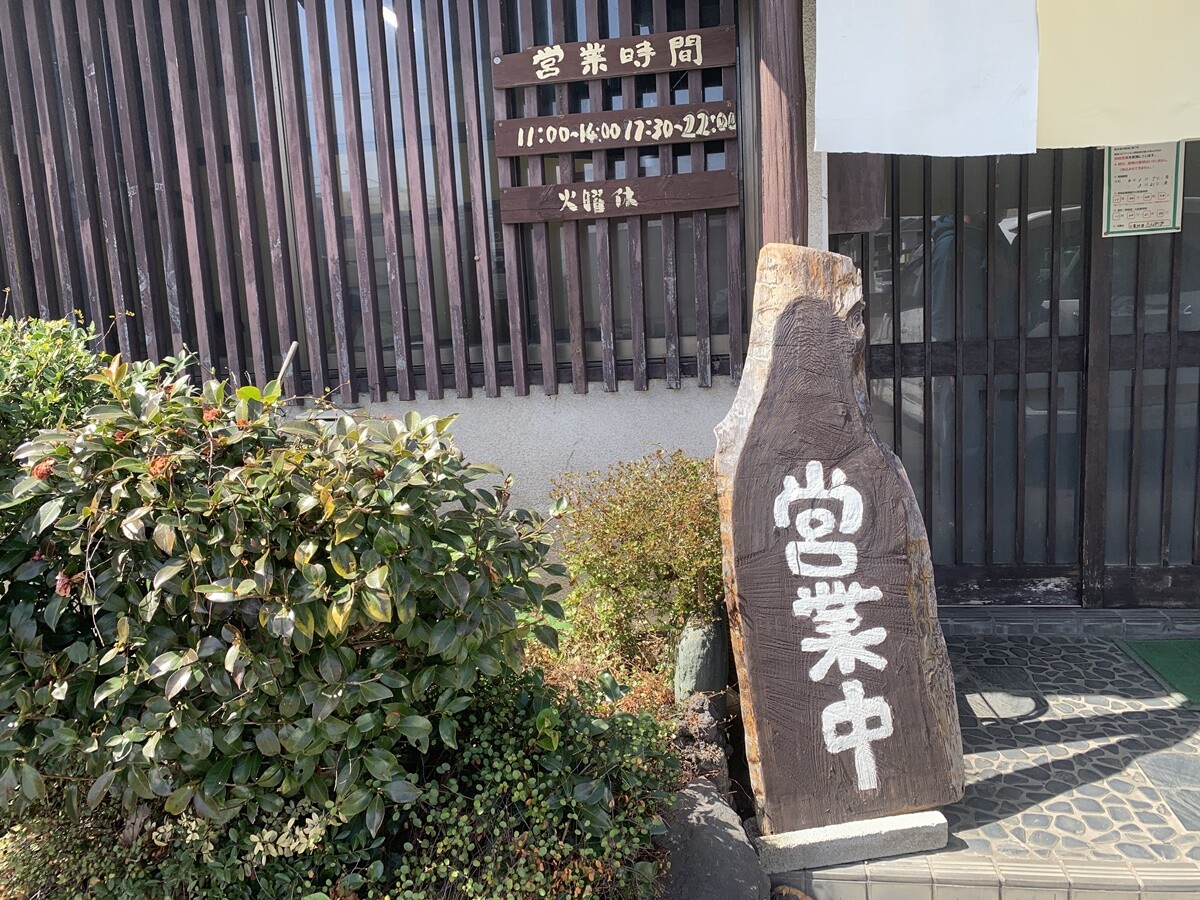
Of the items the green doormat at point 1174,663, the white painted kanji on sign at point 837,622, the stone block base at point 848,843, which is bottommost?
the green doormat at point 1174,663

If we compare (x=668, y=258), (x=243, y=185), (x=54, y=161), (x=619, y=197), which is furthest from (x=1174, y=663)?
(x=54, y=161)

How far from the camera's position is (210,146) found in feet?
17.3

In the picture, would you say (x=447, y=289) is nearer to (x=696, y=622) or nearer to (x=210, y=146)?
(x=210, y=146)

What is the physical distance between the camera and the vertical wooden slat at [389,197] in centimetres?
504

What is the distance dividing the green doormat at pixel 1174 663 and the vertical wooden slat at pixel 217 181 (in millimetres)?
5526

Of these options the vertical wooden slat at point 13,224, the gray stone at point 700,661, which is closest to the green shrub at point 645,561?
the gray stone at point 700,661

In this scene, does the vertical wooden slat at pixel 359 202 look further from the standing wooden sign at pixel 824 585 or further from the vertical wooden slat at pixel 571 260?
the standing wooden sign at pixel 824 585

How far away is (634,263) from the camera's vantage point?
5.03 meters

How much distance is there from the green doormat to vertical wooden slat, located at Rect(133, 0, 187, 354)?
238 inches

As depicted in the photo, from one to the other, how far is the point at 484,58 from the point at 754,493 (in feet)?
11.1

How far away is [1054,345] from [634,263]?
8.80 ft

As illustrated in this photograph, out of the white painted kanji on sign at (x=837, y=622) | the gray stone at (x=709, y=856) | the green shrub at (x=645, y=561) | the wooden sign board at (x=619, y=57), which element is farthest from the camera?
the wooden sign board at (x=619, y=57)

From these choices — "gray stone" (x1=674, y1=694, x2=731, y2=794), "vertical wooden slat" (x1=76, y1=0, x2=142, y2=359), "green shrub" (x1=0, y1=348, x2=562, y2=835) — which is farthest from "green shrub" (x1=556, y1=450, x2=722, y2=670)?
"vertical wooden slat" (x1=76, y1=0, x2=142, y2=359)

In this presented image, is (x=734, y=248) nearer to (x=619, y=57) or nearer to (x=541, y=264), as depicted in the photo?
(x=541, y=264)
